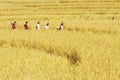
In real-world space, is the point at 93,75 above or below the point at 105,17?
above

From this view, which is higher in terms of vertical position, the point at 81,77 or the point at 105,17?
the point at 81,77

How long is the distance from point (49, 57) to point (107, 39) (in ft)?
13.2

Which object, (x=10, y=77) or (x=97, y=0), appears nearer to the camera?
(x=10, y=77)

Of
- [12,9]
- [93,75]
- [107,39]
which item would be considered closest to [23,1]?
[12,9]

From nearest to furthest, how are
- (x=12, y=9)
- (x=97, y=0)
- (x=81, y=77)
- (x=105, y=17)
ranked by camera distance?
(x=81, y=77) < (x=105, y=17) < (x=12, y=9) < (x=97, y=0)

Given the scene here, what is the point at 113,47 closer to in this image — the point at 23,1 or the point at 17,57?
the point at 17,57

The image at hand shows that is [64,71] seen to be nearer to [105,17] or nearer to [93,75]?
[93,75]

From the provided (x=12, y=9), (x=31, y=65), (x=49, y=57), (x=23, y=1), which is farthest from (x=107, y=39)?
(x=23, y=1)

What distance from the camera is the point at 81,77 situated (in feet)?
22.3

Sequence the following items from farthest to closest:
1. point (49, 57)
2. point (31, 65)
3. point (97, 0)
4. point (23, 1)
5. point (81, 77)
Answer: point (23, 1)
point (97, 0)
point (49, 57)
point (31, 65)
point (81, 77)

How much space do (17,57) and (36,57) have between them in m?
0.58

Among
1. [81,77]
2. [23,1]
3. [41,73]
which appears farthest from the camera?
[23,1]

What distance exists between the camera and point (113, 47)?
1063cm

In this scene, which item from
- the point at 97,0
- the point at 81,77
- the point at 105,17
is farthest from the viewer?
the point at 97,0
